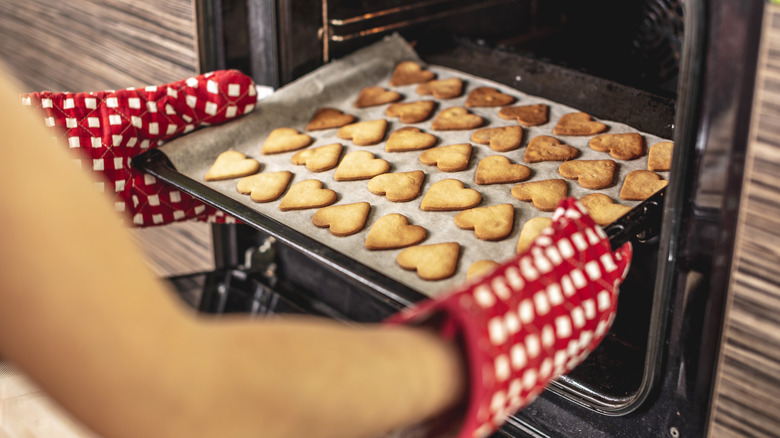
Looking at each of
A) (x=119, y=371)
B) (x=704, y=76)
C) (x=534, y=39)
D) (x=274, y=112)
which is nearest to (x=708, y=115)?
(x=704, y=76)

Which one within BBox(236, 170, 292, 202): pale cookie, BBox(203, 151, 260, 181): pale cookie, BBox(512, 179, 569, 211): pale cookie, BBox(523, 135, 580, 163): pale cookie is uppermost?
BBox(523, 135, 580, 163): pale cookie

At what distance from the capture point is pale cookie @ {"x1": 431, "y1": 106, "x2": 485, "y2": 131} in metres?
1.23

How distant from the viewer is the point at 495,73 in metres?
1.41

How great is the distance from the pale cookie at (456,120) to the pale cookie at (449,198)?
0.21 meters

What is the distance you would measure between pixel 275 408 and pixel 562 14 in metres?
1.53

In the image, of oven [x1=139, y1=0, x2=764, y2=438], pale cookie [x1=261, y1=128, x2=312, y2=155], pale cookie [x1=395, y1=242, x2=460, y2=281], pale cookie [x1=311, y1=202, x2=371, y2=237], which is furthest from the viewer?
pale cookie [x1=261, y1=128, x2=312, y2=155]

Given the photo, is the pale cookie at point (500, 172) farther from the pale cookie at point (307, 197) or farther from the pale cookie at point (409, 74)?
the pale cookie at point (409, 74)

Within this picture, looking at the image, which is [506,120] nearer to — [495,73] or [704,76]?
[495,73]

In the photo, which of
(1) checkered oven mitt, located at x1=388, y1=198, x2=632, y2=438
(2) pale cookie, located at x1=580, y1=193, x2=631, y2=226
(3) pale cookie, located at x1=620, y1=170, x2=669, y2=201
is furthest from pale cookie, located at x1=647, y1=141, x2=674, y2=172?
(1) checkered oven mitt, located at x1=388, y1=198, x2=632, y2=438

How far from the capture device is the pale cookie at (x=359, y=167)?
1.11 metres

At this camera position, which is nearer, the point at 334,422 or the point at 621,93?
the point at 334,422

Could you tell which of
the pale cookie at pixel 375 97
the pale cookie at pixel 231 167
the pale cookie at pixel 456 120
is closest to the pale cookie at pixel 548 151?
the pale cookie at pixel 456 120

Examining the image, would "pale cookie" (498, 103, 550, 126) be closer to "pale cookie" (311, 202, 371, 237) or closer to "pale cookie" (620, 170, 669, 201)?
"pale cookie" (620, 170, 669, 201)

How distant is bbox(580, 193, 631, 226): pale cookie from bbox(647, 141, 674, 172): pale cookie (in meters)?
0.12
